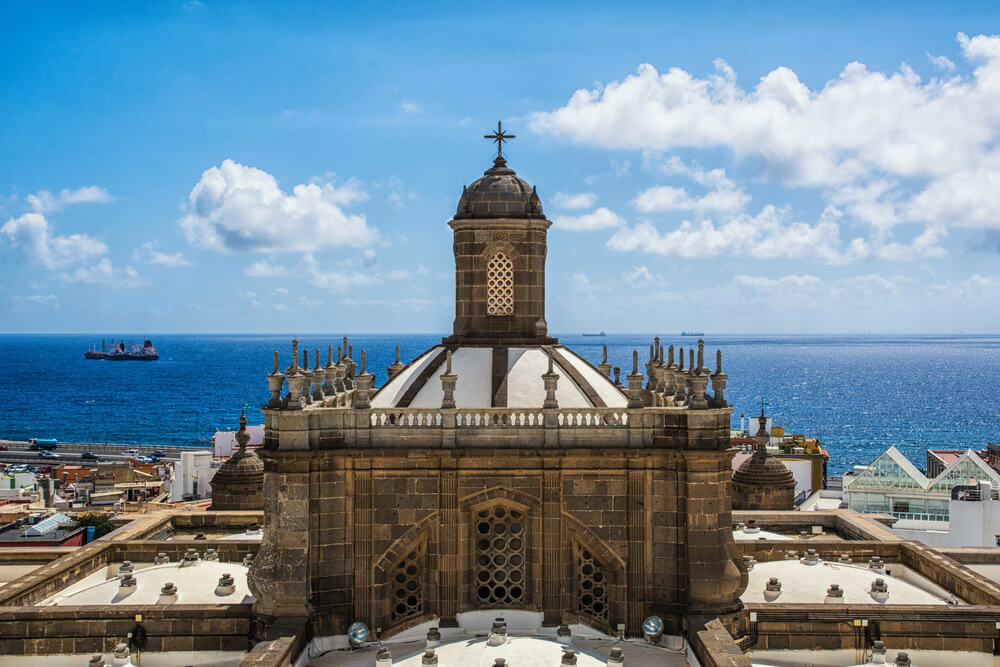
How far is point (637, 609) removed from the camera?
25891 mm

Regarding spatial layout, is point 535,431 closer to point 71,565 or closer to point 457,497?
point 457,497

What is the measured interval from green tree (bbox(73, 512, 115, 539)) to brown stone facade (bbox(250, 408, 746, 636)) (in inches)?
1068

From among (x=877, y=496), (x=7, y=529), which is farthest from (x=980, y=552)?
(x=7, y=529)

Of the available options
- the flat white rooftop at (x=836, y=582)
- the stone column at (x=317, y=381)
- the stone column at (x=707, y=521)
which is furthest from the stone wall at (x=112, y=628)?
the flat white rooftop at (x=836, y=582)

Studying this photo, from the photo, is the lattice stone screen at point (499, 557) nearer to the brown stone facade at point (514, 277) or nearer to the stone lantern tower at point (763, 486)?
the brown stone facade at point (514, 277)

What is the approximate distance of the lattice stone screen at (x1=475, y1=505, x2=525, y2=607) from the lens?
26.2 meters

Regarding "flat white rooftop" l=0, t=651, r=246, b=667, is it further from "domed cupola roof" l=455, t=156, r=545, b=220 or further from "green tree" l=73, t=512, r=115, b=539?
"green tree" l=73, t=512, r=115, b=539

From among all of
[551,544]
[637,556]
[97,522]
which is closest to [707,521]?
[637,556]

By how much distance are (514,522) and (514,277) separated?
27.5ft

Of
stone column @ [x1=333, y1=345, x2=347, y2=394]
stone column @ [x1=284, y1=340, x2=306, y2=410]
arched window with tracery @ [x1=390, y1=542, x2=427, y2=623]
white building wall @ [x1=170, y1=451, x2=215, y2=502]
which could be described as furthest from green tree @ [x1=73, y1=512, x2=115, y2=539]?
stone column @ [x1=284, y1=340, x2=306, y2=410]

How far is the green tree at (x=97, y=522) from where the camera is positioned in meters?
48.8

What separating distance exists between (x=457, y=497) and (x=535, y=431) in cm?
269

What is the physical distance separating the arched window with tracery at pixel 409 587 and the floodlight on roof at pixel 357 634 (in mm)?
1097

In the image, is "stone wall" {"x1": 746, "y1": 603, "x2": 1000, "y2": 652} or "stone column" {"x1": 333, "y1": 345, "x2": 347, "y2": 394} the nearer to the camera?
"stone wall" {"x1": 746, "y1": 603, "x2": 1000, "y2": 652}
